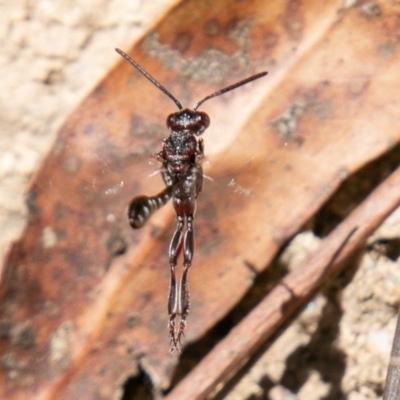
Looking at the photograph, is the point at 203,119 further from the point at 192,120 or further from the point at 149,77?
the point at 149,77

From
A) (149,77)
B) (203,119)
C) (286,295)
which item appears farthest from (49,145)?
(286,295)

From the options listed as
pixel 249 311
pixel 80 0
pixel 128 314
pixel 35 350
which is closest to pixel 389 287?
pixel 249 311

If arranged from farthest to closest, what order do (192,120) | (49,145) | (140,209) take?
(49,145), (192,120), (140,209)

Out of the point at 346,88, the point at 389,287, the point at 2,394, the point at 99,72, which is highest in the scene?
the point at 346,88

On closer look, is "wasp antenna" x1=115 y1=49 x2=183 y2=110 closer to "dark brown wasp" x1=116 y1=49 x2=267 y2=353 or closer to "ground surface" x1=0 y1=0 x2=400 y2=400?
"dark brown wasp" x1=116 y1=49 x2=267 y2=353

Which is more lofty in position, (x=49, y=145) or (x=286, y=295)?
(x=286, y=295)

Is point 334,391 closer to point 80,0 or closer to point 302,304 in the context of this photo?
point 302,304

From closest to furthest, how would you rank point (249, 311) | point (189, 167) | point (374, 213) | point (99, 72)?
point (374, 213) < point (249, 311) < point (189, 167) < point (99, 72)

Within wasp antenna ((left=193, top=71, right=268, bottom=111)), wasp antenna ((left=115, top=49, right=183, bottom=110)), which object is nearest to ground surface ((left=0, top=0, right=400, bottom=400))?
wasp antenna ((left=115, top=49, right=183, bottom=110))
